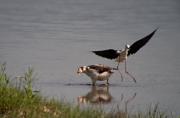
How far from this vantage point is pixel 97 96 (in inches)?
380

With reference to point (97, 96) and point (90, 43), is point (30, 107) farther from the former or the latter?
point (90, 43)

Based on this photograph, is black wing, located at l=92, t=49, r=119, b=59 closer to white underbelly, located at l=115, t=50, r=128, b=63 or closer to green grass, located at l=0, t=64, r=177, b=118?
white underbelly, located at l=115, t=50, r=128, b=63

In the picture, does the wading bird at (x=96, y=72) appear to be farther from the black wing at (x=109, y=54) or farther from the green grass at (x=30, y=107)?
the green grass at (x=30, y=107)

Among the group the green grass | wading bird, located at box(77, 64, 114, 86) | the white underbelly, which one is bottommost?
the green grass

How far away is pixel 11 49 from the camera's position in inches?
486

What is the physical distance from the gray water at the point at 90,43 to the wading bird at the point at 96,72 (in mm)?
135

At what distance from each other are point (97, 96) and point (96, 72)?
3.73ft

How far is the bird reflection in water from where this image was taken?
9.15 meters

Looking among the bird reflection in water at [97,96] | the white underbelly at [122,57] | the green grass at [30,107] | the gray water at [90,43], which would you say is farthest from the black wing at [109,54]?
the green grass at [30,107]

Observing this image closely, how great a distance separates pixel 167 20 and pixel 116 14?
138 cm

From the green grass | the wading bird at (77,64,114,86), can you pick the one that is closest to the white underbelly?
the wading bird at (77,64,114,86)

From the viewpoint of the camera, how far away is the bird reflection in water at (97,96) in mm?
9146

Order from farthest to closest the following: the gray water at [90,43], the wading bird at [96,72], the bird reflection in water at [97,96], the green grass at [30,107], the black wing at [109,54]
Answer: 1. the black wing at [109,54]
2. the wading bird at [96,72]
3. the gray water at [90,43]
4. the bird reflection in water at [97,96]
5. the green grass at [30,107]

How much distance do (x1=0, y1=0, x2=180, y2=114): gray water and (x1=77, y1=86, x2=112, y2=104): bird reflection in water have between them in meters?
0.07
